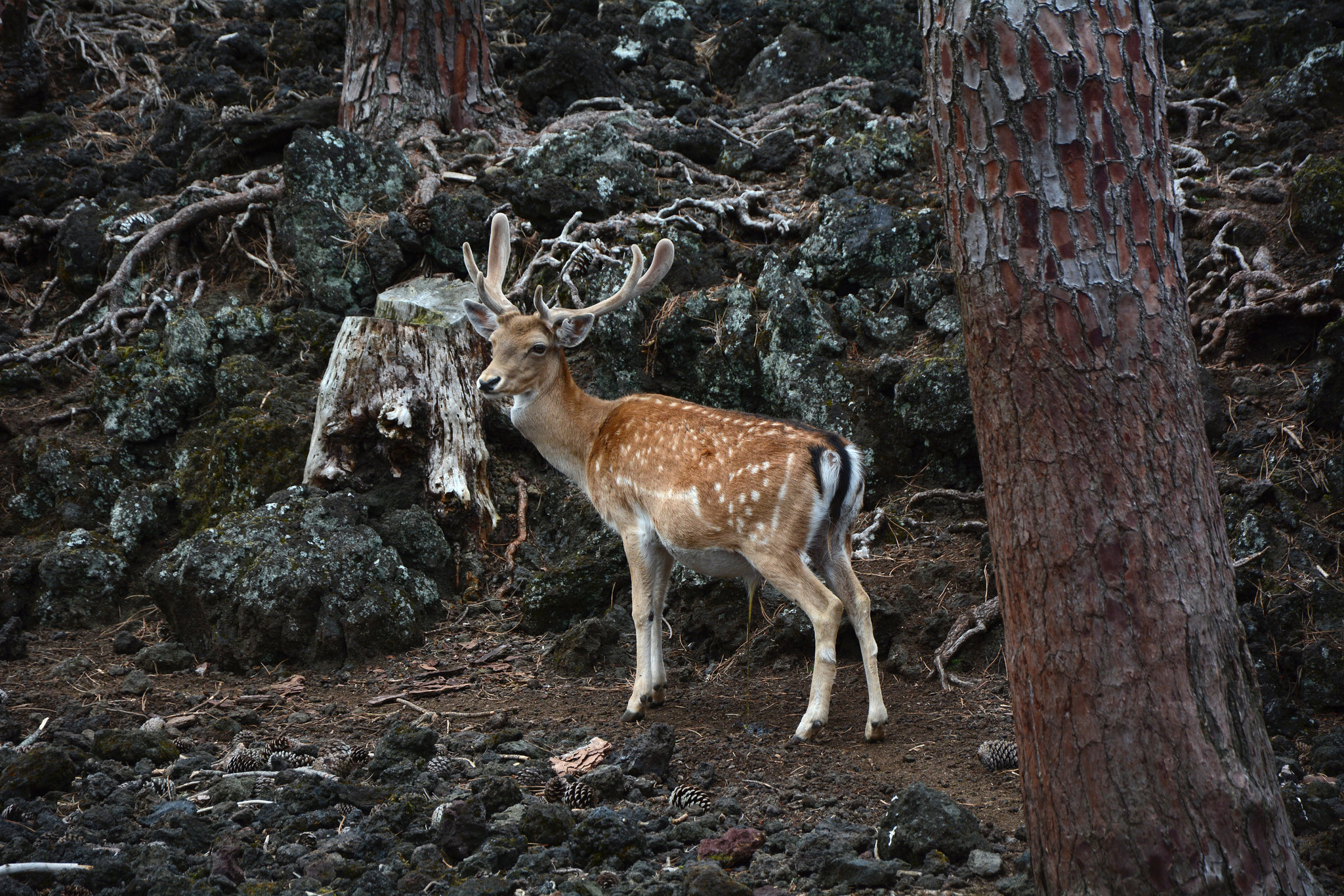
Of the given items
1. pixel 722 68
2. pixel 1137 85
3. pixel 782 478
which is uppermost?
pixel 722 68

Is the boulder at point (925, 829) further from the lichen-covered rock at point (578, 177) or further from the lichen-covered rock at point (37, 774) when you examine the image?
the lichen-covered rock at point (578, 177)

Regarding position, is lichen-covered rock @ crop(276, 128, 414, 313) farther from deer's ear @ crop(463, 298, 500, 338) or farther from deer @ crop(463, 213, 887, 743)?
deer @ crop(463, 213, 887, 743)

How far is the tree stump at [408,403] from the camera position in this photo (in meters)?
7.40

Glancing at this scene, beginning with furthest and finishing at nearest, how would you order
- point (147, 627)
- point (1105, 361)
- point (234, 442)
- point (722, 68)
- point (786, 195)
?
point (722, 68)
point (786, 195)
point (234, 442)
point (147, 627)
point (1105, 361)

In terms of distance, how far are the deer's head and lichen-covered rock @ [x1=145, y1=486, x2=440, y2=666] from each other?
58.5 inches

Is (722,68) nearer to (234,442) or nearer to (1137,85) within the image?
(234,442)

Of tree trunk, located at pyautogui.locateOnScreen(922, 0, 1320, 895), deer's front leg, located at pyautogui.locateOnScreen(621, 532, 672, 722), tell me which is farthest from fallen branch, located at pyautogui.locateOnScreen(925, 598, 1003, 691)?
tree trunk, located at pyautogui.locateOnScreen(922, 0, 1320, 895)

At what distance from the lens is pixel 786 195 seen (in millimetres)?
9508

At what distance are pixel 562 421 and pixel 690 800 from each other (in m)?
2.87

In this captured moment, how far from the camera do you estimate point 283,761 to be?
4656mm

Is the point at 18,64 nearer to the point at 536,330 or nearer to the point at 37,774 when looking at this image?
the point at 536,330

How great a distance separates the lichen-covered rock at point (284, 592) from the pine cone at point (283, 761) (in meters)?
1.77

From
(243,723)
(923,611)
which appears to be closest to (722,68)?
(923,611)

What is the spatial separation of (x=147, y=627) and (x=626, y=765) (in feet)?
13.5
